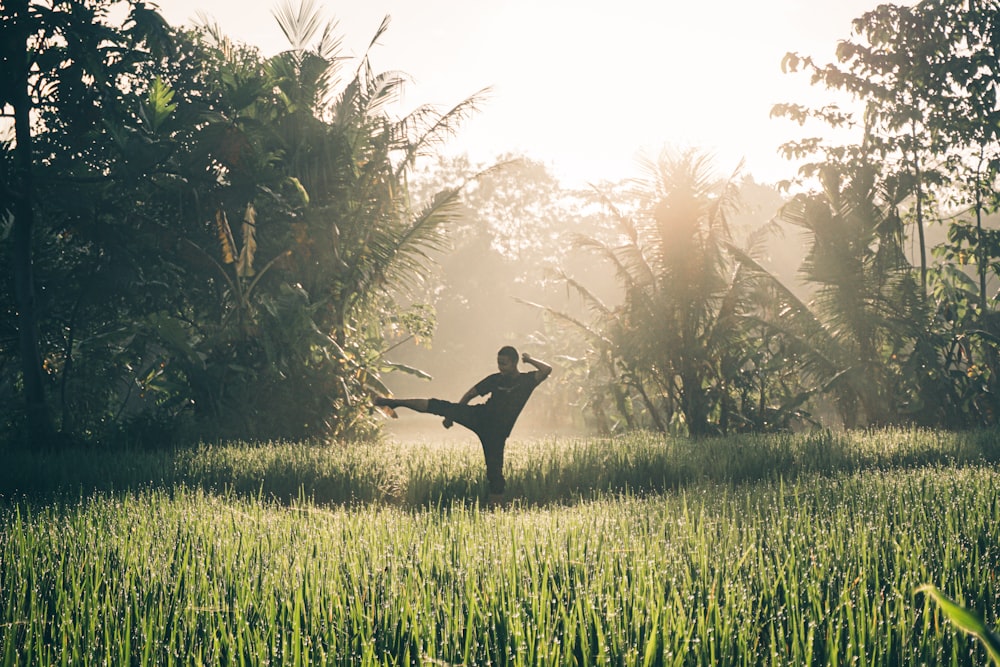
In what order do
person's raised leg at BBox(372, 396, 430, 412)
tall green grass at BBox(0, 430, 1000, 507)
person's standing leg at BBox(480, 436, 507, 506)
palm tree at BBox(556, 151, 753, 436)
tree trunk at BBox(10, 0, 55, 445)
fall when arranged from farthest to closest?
palm tree at BBox(556, 151, 753, 436), tree trunk at BBox(10, 0, 55, 445), tall green grass at BBox(0, 430, 1000, 507), person's standing leg at BBox(480, 436, 507, 506), person's raised leg at BBox(372, 396, 430, 412)

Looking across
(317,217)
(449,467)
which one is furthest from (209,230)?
(449,467)

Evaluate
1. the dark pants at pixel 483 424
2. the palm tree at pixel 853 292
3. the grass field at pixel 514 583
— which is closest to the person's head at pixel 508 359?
the dark pants at pixel 483 424

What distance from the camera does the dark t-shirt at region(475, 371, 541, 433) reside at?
7.21 metres

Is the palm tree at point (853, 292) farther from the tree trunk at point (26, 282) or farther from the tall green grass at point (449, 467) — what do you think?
the tree trunk at point (26, 282)

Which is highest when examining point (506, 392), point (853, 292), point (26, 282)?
point (853, 292)

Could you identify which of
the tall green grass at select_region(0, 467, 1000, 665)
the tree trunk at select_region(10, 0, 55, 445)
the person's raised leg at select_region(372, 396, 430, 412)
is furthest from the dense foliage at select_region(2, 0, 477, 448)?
the tall green grass at select_region(0, 467, 1000, 665)

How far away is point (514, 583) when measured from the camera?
3.59 meters

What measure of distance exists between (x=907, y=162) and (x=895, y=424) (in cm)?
465

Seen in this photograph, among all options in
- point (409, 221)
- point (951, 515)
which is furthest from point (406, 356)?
point (951, 515)

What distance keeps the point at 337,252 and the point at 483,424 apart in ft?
20.5

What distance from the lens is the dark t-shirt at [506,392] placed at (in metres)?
7.21

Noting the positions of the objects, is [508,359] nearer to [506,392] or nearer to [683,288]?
[506,392]

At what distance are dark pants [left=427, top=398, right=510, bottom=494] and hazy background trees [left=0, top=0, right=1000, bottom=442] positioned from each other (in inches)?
193

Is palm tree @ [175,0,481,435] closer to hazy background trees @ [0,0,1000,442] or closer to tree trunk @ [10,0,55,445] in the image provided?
hazy background trees @ [0,0,1000,442]
